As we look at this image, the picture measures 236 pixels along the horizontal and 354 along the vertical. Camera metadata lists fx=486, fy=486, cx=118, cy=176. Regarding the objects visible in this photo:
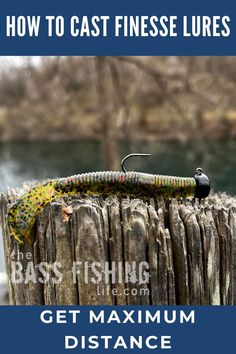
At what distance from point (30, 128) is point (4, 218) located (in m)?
13.5

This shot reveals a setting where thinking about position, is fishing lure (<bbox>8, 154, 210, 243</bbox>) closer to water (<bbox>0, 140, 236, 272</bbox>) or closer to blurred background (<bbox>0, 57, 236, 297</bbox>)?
blurred background (<bbox>0, 57, 236, 297</bbox>)

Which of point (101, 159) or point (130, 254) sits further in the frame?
point (101, 159)

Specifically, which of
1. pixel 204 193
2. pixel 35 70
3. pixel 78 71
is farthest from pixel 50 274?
pixel 78 71

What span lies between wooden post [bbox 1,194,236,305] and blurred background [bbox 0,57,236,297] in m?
5.70

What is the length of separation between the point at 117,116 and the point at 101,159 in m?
4.22

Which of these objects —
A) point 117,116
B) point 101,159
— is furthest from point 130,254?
point 101,159

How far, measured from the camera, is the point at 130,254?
1638 mm

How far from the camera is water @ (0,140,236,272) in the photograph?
1049cm

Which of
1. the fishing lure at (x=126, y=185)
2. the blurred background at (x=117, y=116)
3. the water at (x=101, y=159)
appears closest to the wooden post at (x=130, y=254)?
the fishing lure at (x=126, y=185)

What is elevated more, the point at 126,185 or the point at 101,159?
the point at 101,159

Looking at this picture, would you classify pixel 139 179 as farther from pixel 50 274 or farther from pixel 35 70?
pixel 35 70

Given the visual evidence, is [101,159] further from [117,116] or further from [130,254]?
[130,254]

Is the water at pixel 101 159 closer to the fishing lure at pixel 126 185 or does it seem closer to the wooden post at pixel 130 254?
the fishing lure at pixel 126 185

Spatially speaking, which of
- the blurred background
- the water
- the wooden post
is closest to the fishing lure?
the wooden post
